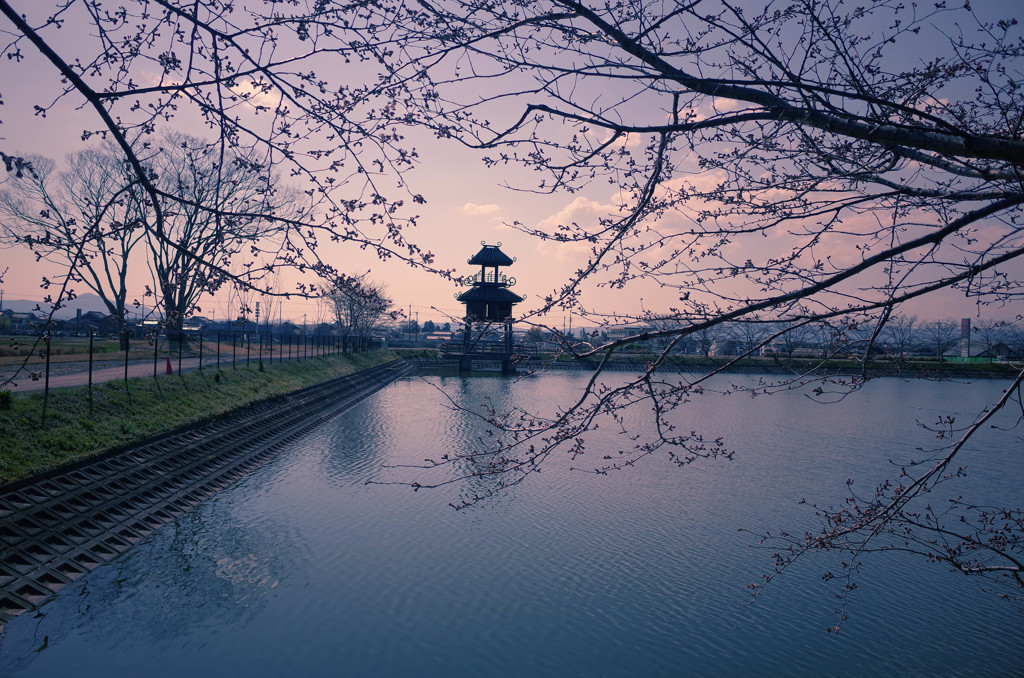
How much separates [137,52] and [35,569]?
262 inches

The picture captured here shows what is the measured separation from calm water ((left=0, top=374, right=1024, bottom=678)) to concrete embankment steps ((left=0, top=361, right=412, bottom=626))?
338 mm

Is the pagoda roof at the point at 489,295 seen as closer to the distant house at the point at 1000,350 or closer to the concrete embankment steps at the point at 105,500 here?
the concrete embankment steps at the point at 105,500

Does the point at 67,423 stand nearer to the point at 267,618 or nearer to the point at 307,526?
the point at 307,526

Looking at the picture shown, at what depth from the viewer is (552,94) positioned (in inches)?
192

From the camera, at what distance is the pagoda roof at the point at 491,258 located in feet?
153

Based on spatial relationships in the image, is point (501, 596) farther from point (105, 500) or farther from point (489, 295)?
point (489, 295)

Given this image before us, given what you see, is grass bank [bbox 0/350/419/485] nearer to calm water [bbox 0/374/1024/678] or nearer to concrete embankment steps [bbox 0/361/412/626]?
concrete embankment steps [bbox 0/361/412/626]

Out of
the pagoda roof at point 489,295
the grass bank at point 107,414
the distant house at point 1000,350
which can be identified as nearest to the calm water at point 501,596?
the grass bank at point 107,414

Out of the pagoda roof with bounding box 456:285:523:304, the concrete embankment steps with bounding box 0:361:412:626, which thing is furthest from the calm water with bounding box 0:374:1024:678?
the pagoda roof with bounding box 456:285:523:304

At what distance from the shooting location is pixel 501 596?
9438 mm

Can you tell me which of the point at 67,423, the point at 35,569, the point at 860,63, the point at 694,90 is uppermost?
the point at 860,63

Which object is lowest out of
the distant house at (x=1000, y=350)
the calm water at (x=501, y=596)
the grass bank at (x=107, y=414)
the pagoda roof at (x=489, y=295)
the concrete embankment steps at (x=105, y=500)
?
the calm water at (x=501, y=596)

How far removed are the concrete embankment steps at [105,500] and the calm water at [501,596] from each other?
1.11 ft

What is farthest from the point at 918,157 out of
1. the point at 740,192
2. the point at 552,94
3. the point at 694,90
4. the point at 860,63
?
the point at 552,94
